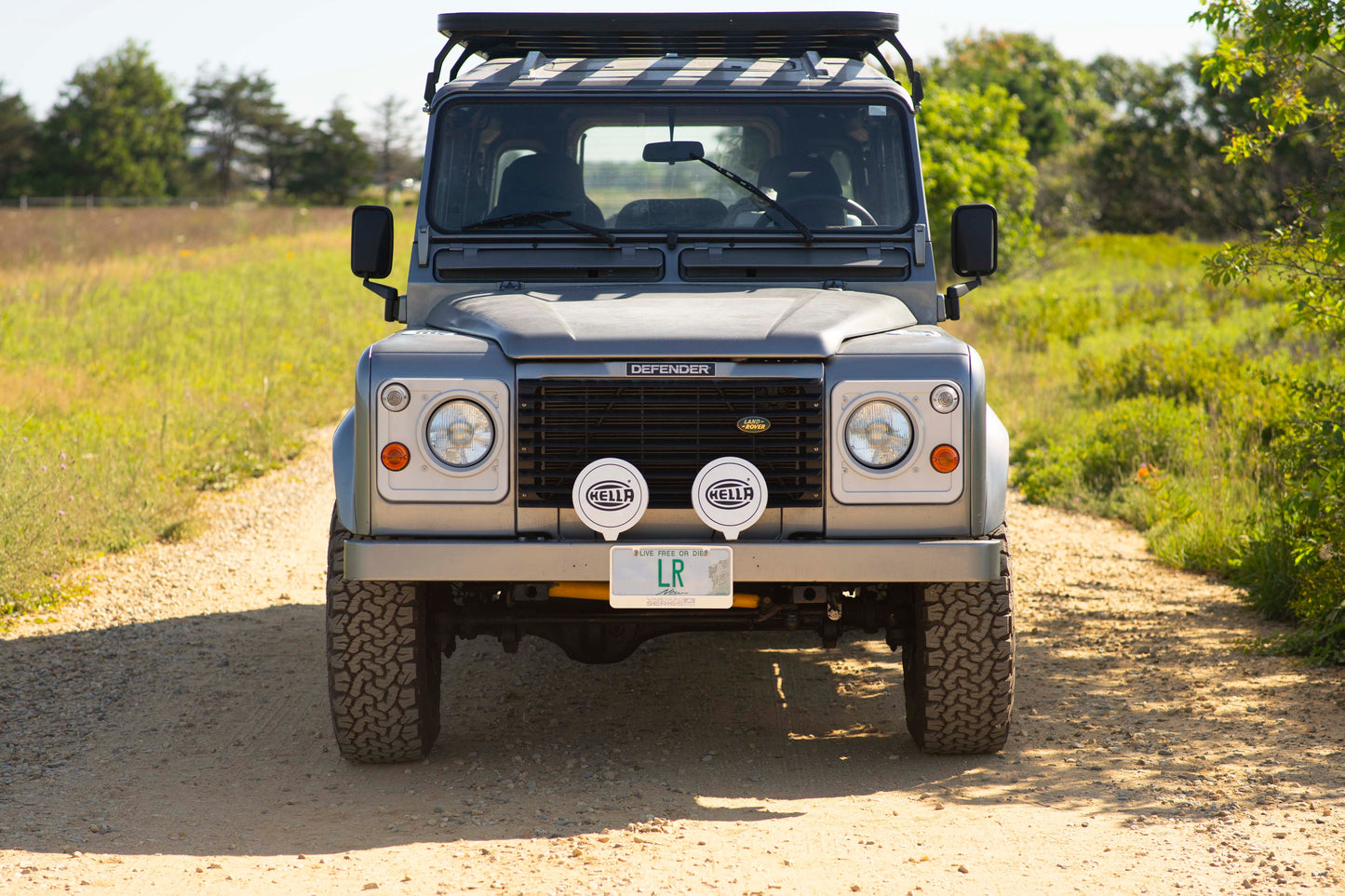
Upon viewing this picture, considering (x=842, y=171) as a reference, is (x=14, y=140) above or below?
above

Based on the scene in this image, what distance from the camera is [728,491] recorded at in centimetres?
363

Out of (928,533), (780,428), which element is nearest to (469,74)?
(780,428)

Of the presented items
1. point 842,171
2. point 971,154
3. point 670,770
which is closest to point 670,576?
point 670,770

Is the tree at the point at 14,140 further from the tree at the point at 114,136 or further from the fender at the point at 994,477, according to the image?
the fender at the point at 994,477

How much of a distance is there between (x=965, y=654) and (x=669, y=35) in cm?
289

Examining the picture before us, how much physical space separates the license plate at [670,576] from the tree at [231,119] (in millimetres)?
63250

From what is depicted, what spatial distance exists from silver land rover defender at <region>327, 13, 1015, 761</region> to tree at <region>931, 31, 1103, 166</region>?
74.1ft

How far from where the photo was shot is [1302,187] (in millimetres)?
5566

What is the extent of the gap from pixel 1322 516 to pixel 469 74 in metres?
4.07

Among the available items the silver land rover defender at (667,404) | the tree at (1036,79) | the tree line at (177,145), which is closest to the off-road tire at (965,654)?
the silver land rover defender at (667,404)

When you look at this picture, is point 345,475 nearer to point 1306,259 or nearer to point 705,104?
point 705,104

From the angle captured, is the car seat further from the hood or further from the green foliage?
the green foliage

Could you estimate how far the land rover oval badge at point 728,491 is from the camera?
3.62 meters

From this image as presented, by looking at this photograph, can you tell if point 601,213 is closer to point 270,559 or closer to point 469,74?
point 469,74
